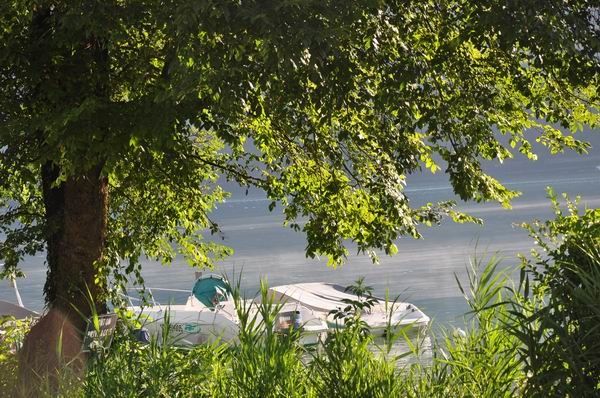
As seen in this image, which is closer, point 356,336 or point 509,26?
point 356,336

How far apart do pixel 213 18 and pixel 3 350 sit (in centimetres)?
307

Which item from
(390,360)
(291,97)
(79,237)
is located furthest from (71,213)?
(390,360)

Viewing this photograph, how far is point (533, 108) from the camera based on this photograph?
982cm

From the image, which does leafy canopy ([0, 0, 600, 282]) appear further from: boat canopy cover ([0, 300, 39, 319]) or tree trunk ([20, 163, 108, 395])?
boat canopy cover ([0, 300, 39, 319])

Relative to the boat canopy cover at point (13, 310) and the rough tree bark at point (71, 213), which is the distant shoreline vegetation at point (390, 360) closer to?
the rough tree bark at point (71, 213)

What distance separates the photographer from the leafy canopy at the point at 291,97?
629 cm

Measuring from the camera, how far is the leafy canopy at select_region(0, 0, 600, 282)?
6.29 meters

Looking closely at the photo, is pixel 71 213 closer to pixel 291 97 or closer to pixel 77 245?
pixel 77 245

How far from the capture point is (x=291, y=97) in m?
8.12

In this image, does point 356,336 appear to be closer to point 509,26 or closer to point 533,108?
point 509,26

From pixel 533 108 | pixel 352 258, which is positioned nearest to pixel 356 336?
pixel 533 108

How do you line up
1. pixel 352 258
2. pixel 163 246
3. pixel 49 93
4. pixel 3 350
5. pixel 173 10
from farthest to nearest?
pixel 352 258 → pixel 163 246 → pixel 49 93 → pixel 3 350 → pixel 173 10

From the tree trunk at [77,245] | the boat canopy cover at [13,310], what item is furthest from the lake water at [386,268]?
the tree trunk at [77,245]

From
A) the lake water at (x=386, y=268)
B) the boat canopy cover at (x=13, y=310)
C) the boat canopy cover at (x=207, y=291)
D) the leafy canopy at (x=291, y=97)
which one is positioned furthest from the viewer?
the lake water at (x=386, y=268)
